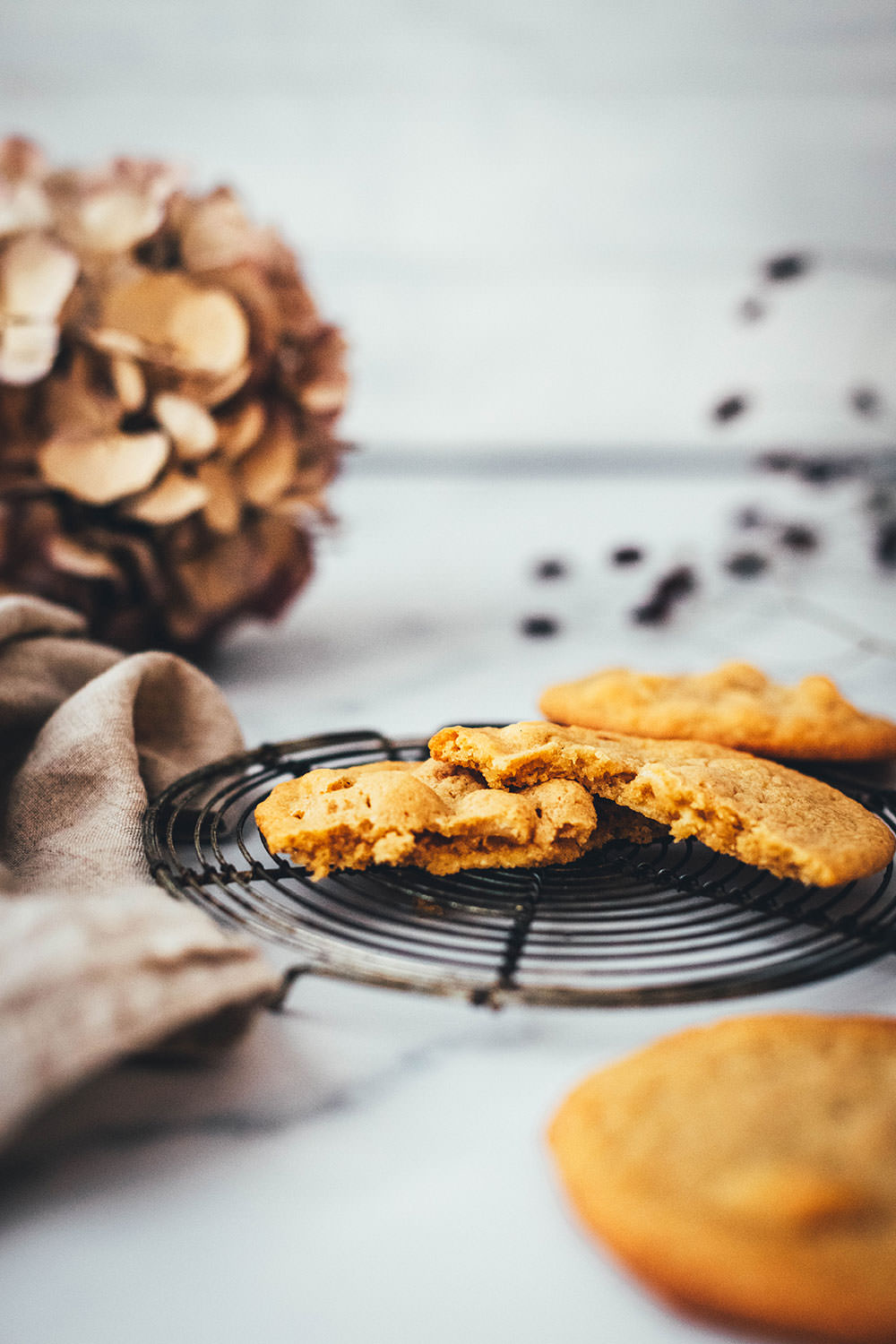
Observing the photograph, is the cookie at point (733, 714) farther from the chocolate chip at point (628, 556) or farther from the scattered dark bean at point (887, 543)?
the scattered dark bean at point (887, 543)

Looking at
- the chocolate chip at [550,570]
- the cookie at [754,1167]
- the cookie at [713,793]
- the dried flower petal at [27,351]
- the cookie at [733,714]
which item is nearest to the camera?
the cookie at [754,1167]

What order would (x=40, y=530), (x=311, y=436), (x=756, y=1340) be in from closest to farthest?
1. (x=756, y=1340)
2. (x=40, y=530)
3. (x=311, y=436)

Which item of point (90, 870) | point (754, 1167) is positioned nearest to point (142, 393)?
point (90, 870)

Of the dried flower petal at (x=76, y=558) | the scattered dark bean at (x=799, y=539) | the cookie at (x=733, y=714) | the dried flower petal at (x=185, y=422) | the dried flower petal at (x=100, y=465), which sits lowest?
the cookie at (x=733, y=714)

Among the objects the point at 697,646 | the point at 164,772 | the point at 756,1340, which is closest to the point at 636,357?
the point at 697,646

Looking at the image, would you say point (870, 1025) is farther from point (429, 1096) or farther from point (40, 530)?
point (40, 530)

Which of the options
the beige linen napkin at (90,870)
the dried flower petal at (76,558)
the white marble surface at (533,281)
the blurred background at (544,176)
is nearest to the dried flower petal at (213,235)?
the white marble surface at (533,281)

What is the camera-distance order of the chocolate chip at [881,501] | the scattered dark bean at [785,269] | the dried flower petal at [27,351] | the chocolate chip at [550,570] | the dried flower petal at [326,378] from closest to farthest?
the dried flower petal at [27,351] < the dried flower petal at [326,378] < the scattered dark bean at [785,269] < the chocolate chip at [550,570] < the chocolate chip at [881,501]

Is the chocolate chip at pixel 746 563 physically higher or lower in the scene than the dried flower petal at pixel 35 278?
lower
